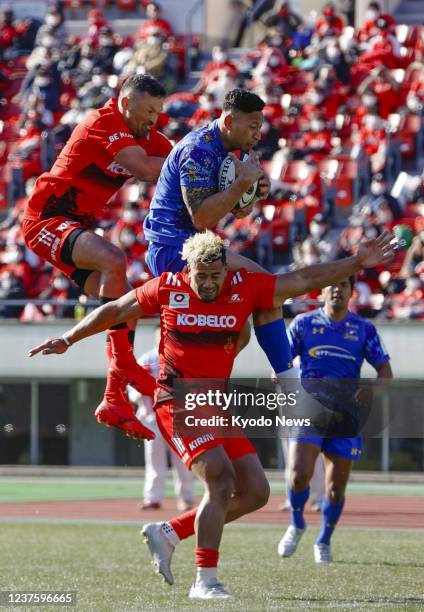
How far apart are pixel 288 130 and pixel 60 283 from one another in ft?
15.0

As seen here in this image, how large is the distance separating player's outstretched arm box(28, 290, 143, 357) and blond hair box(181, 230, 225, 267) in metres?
0.43

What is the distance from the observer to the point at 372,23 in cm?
2389

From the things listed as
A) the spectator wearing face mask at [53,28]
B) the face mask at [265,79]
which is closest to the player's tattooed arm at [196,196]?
the face mask at [265,79]

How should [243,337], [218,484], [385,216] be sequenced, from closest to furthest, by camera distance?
1. [218,484]
2. [243,337]
3. [385,216]

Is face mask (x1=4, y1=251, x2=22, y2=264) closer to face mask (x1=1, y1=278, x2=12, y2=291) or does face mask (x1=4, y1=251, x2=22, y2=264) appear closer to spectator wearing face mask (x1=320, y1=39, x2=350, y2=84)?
face mask (x1=1, y1=278, x2=12, y2=291)

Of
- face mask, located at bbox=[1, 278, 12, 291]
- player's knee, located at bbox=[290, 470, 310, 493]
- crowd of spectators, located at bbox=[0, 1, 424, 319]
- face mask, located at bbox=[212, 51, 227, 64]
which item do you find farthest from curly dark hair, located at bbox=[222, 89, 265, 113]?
face mask, located at bbox=[212, 51, 227, 64]

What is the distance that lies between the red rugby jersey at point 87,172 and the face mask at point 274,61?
15.8m

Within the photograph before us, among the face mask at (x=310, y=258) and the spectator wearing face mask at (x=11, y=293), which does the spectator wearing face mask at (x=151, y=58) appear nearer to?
the spectator wearing face mask at (x=11, y=293)

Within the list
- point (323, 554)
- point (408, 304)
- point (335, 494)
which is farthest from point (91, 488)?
point (323, 554)

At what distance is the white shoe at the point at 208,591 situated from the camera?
26.1ft

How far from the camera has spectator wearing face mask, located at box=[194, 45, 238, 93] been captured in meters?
25.1

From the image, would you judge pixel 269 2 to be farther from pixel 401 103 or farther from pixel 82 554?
pixel 82 554

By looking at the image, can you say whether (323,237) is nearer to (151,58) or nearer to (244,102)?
(151,58)

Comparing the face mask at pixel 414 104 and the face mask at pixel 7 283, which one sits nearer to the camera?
the face mask at pixel 414 104
